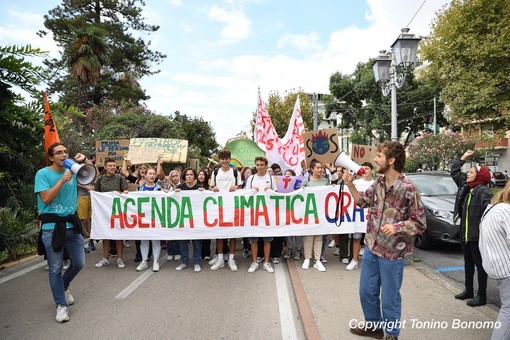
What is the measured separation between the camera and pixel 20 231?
18.9 ft

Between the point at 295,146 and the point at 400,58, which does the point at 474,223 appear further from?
the point at 295,146

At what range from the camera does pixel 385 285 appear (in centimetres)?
338

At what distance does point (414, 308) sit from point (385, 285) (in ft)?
5.01

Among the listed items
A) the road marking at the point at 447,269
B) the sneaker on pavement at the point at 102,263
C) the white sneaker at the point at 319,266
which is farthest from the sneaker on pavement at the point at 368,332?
the sneaker on pavement at the point at 102,263

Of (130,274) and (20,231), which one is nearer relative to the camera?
(20,231)

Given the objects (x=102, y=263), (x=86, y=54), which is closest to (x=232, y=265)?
(x=102, y=263)

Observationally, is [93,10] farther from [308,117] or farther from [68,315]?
[68,315]

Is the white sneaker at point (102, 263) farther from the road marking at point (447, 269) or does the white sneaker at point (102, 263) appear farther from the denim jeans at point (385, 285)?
Answer: the road marking at point (447, 269)

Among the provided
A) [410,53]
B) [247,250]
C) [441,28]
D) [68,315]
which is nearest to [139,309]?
[68,315]

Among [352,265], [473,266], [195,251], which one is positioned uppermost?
[473,266]

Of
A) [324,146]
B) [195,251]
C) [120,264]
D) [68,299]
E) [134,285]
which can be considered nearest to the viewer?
[68,299]

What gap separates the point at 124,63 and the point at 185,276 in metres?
23.9

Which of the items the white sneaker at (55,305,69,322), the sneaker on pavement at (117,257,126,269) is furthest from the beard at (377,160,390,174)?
the sneaker on pavement at (117,257,126,269)

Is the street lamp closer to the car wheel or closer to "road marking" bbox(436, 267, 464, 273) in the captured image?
the car wheel
